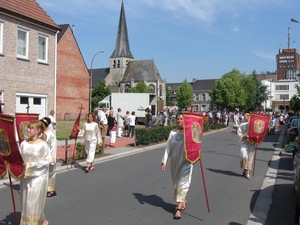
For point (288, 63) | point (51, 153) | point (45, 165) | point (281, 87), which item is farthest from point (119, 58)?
point (45, 165)

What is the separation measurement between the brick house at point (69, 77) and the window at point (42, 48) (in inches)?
778

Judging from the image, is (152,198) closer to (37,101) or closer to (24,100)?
(24,100)

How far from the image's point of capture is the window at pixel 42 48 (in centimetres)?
2153

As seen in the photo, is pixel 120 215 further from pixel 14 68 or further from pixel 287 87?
pixel 287 87

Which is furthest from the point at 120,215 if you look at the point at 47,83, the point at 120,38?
the point at 120,38

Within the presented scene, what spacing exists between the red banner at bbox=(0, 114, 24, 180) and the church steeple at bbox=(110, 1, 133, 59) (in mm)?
100088

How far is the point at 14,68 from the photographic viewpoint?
1970 centimetres

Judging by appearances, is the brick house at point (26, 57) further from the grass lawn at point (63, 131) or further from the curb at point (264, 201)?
the curb at point (264, 201)

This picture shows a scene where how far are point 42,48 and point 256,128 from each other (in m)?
14.9

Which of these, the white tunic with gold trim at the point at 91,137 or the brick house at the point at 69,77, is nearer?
the white tunic with gold trim at the point at 91,137

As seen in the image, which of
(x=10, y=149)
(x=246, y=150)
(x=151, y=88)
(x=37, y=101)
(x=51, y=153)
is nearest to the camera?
(x=10, y=149)

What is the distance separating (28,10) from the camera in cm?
2072

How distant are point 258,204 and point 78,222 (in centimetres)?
363

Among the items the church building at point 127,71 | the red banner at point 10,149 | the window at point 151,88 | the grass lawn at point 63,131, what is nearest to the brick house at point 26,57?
the grass lawn at point 63,131
